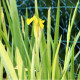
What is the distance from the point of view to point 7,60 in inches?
28.4

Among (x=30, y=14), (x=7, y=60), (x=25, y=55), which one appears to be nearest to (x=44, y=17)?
(x=30, y=14)

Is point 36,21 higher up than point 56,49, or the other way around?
point 36,21

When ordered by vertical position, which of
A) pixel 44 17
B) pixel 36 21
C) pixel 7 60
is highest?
pixel 36 21

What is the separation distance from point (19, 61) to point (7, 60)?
7 cm

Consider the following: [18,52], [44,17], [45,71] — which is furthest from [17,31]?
[44,17]

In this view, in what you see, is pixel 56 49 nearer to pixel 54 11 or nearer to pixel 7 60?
pixel 7 60

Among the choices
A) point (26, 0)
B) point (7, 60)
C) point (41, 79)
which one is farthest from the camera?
point (26, 0)

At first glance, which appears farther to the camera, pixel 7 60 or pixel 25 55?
pixel 25 55

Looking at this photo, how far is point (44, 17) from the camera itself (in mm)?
2098

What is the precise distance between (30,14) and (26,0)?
143 millimetres

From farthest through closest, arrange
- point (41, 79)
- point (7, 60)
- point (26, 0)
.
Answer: point (26, 0)
point (41, 79)
point (7, 60)

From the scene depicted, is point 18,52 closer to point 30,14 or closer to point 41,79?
point 41,79

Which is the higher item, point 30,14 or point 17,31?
point 17,31

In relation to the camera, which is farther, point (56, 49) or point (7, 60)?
point (56, 49)
